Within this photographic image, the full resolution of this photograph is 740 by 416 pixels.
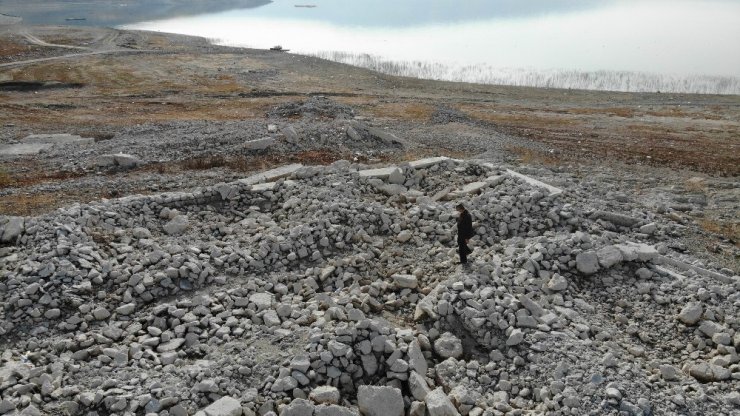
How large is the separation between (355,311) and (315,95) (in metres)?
27.6

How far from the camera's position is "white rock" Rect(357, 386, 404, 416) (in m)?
7.23

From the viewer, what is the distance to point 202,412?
6895 mm

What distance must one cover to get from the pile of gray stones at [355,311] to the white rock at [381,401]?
19mm

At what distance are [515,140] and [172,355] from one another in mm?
18226

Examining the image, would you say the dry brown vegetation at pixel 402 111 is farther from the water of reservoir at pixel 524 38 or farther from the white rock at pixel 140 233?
the water of reservoir at pixel 524 38

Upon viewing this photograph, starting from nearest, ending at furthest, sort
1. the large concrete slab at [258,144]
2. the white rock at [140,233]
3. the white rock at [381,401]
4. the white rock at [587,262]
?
the white rock at [381,401] → the white rock at [587,262] → the white rock at [140,233] → the large concrete slab at [258,144]

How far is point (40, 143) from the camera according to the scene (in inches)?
788

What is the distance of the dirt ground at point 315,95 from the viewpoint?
17078mm

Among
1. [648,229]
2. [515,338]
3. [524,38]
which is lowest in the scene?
[515,338]

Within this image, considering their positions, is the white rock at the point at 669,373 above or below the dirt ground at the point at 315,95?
below

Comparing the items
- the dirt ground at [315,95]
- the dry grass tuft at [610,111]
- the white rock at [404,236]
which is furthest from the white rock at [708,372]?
the dry grass tuft at [610,111]

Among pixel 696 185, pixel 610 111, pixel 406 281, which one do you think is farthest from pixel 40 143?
pixel 610 111

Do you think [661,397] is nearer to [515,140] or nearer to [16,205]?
[16,205]

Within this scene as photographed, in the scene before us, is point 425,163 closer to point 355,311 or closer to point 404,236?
point 404,236
